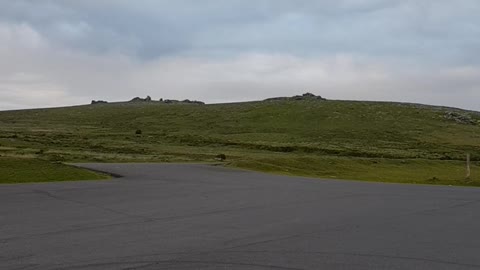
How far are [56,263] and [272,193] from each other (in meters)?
12.2

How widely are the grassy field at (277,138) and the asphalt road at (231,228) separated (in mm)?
16592

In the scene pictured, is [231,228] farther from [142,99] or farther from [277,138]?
[142,99]

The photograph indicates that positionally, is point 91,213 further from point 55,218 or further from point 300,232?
point 300,232

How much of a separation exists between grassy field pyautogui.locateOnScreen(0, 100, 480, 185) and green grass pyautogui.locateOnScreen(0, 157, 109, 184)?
10.7 meters

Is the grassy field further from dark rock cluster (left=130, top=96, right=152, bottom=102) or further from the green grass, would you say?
dark rock cluster (left=130, top=96, right=152, bottom=102)

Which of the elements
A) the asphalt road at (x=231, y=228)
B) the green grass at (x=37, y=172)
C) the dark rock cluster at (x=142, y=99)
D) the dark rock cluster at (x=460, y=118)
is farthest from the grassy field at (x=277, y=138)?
the dark rock cluster at (x=142, y=99)

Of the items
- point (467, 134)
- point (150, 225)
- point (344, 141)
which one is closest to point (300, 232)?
point (150, 225)

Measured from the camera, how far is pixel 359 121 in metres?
104

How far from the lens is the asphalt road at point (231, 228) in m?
8.77

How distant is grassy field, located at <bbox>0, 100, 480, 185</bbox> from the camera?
42469mm

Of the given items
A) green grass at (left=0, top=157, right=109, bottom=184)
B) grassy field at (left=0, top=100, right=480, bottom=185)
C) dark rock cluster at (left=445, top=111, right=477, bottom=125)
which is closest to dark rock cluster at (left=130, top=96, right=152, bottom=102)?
grassy field at (left=0, top=100, right=480, bottom=185)

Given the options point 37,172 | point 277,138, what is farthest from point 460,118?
point 37,172

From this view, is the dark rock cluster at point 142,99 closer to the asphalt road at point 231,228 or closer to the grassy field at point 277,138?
the grassy field at point 277,138

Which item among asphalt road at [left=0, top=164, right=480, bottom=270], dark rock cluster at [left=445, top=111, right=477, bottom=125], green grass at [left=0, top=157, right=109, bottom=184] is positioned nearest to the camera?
asphalt road at [left=0, top=164, right=480, bottom=270]
